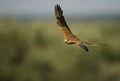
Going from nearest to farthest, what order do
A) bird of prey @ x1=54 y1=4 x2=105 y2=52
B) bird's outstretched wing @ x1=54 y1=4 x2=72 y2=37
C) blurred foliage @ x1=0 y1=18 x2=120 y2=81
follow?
bird of prey @ x1=54 y1=4 x2=105 y2=52 < bird's outstretched wing @ x1=54 y1=4 x2=72 y2=37 < blurred foliage @ x1=0 y1=18 x2=120 y2=81

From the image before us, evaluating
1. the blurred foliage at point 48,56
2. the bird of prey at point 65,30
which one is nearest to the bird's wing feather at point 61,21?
the bird of prey at point 65,30

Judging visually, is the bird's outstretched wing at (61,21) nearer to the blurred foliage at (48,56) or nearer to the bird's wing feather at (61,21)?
the bird's wing feather at (61,21)

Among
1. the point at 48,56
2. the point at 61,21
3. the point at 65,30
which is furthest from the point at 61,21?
the point at 48,56

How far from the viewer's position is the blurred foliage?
24969mm

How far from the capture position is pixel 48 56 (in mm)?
25250

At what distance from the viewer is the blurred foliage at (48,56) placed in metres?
25.0

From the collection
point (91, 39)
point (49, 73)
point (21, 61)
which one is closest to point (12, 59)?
point (21, 61)

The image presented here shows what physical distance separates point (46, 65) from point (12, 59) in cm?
210

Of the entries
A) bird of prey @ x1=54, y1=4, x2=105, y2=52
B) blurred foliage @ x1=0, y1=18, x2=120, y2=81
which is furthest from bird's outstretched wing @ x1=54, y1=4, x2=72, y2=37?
blurred foliage @ x1=0, y1=18, x2=120, y2=81

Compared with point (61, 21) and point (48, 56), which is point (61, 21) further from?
point (48, 56)

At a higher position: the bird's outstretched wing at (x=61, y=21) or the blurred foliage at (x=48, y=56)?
the bird's outstretched wing at (x=61, y=21)

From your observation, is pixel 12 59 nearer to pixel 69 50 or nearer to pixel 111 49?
pixel 69 50

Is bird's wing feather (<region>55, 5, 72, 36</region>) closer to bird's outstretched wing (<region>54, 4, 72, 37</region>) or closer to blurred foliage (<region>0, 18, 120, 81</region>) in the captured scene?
bird's outstretched wing (<region>54, 4, 72, 37</region>)

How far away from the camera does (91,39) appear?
2703cm
